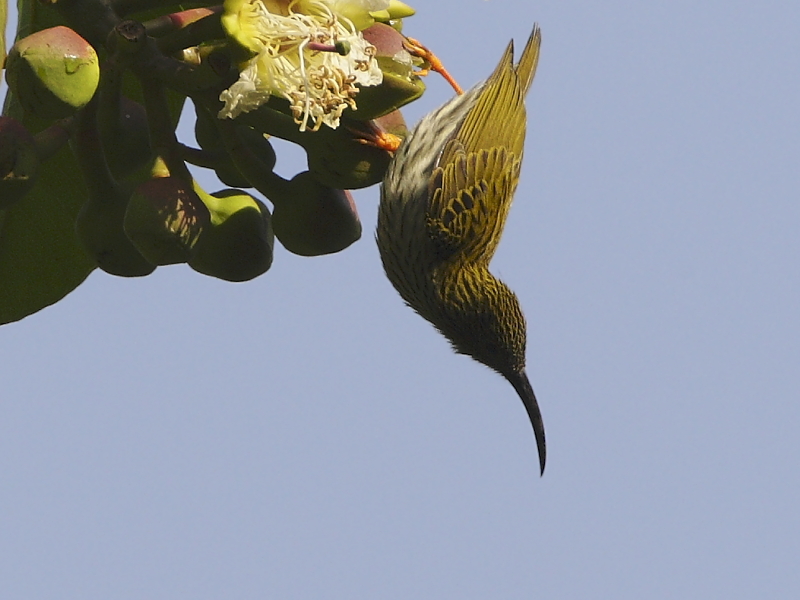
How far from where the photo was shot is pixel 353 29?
2.47 m

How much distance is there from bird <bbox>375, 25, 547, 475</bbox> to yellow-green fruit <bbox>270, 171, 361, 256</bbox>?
36.8 inches

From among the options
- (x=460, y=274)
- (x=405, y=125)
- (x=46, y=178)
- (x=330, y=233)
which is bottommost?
(x=460, y=274)

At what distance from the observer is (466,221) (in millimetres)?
4012

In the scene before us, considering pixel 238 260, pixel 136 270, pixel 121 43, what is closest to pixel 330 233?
pixel 238 260

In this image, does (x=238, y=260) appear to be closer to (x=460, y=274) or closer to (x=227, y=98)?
(x=227, y=98)

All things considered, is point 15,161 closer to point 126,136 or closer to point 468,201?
point 126,136

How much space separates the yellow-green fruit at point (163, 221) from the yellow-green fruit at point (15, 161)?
217mm

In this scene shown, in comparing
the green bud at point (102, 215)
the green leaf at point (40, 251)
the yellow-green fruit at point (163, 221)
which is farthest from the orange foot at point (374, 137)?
the green leaf at point (40, 251)

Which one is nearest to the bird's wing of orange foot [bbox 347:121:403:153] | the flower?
orange foot [bbox 347:121:403:153]

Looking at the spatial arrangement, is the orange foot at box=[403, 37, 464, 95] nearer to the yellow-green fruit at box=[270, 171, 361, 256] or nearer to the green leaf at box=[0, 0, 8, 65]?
the yellow-green fruit at box=[270, 171, 361, 256]

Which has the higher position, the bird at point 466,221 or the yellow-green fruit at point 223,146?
the yellow-green fruit at point 223,146

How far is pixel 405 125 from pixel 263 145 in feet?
1.09

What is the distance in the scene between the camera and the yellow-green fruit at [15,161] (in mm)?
2471

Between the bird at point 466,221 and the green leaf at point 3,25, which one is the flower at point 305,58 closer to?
the green leaf at point 3,25
